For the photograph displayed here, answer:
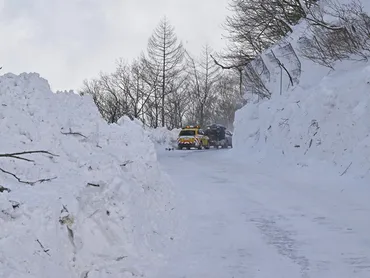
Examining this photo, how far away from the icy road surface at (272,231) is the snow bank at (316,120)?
1.23 metres

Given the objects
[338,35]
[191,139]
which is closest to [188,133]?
[191,139]

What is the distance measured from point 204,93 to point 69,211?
53017 mm

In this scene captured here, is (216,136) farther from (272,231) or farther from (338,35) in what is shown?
(272,231)

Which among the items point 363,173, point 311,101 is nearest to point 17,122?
point 363,173

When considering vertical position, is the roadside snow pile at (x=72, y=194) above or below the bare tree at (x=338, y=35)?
below

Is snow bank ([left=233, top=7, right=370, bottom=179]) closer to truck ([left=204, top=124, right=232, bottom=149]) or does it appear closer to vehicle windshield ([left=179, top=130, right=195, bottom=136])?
vehicle windshield ([left=179, top=130, right=195, bottom=136])

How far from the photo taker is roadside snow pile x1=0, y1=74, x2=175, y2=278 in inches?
173

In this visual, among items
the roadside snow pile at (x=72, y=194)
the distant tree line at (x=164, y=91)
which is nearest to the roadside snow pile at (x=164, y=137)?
the distant tree line at (x=164, y=91)

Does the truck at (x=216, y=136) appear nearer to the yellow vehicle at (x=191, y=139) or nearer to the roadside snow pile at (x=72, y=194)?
the yellow vehicle at (x=191, y=139)

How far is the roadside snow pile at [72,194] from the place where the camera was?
14.4 feet

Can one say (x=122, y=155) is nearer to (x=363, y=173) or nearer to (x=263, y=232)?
(x=263, y=232)

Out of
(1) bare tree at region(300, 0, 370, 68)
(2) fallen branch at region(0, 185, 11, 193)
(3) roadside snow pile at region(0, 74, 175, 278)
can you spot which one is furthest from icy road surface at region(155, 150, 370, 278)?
(1) bare tree at region(300, 0, 370, 68)

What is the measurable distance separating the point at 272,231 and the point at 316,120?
8229mm

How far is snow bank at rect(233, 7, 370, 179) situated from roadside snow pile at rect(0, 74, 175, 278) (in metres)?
5.25
